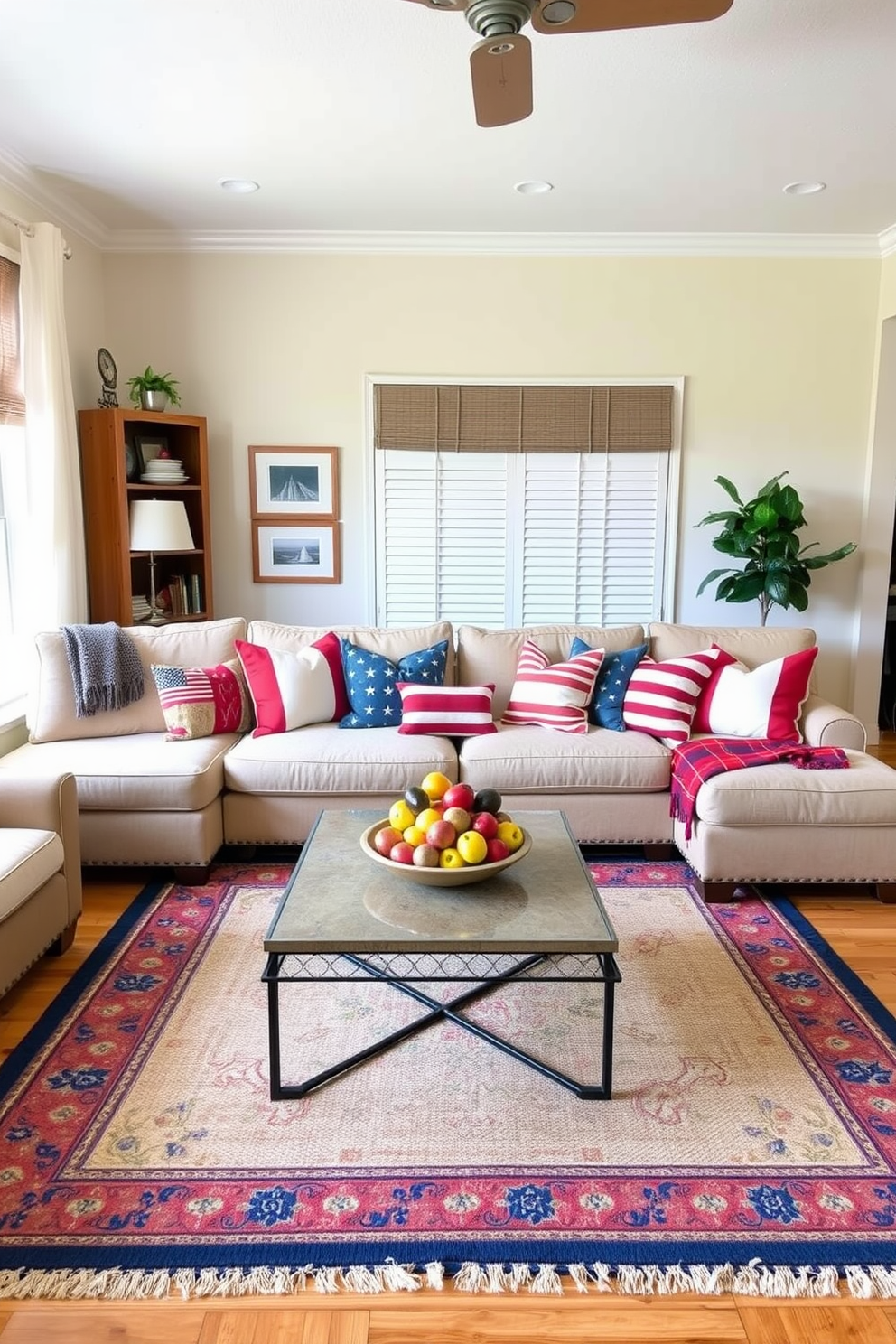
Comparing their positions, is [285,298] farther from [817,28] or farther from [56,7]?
[817,28]

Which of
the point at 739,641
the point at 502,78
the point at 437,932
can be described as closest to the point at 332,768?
the point at 437,932

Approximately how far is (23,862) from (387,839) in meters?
1.08

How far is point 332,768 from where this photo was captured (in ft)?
12.5

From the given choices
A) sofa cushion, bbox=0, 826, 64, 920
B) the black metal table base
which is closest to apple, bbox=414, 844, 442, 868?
the black metal table base

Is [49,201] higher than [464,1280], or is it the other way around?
[49,201]

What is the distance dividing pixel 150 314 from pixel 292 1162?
4.59 metres

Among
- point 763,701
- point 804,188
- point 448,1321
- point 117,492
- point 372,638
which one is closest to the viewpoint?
point 448,1321

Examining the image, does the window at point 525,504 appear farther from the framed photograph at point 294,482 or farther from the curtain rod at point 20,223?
→ the curtain rod at point 20,223

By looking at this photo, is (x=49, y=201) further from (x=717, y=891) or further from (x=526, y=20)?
(x=717, y=891)

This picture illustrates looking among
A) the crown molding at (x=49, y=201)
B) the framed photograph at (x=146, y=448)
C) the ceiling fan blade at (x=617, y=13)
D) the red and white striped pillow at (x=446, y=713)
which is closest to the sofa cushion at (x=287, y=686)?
the red and white striped pillow at (x=446, y=713)

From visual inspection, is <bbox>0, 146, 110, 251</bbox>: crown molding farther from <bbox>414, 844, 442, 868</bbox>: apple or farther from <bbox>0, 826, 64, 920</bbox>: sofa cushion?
<bbox>414, 844, 442, 868</bbox>: apple

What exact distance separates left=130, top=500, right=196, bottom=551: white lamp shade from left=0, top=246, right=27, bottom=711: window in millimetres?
547

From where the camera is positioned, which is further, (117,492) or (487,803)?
(117,492)

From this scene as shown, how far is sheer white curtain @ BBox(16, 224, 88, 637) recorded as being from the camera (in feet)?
13.8
